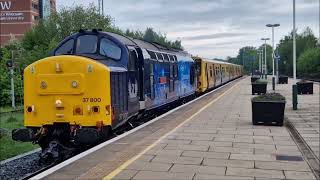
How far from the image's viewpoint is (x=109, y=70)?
1219 centimetres

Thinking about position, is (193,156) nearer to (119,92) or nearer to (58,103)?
(119,92)

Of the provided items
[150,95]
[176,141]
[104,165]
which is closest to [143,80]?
[150,95]

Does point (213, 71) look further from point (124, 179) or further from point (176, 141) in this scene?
point (124, 179)

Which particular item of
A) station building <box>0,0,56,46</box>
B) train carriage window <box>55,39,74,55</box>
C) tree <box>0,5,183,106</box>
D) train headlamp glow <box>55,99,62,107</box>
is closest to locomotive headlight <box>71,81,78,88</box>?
train headlamp glow <box>55,99,62,107</box>

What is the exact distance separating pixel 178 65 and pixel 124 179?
16.4m

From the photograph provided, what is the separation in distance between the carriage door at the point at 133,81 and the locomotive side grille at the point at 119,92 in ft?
1.64

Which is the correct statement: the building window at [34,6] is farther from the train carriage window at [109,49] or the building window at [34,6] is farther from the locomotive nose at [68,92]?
the locomotive nose at [68,92]

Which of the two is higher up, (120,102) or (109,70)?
(109,70)

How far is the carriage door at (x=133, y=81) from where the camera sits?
1431 centimetres

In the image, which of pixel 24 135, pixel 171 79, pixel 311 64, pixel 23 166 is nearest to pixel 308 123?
pixel 171 79

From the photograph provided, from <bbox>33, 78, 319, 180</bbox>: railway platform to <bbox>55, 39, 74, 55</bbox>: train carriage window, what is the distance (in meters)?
2.79

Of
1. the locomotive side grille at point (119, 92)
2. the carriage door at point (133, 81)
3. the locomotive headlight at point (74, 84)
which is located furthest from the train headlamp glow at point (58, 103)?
the carriage door at point (133, 81)

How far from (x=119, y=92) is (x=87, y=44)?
1.83 m

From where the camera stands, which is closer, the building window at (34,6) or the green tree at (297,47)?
the green tree at (297,47)
